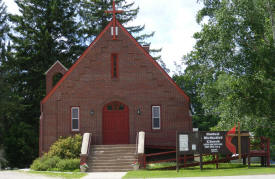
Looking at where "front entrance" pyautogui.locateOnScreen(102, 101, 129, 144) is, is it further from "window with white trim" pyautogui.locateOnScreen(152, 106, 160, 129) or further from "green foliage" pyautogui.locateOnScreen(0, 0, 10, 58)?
"green foliage" pyautogui.locateOnScreen(0, 0, 10, 58)

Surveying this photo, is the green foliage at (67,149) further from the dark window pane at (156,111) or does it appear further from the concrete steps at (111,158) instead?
the dark window pane at (156,111)

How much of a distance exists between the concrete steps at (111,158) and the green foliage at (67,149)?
1040mm

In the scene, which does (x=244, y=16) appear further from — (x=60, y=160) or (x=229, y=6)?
(x=60, y=160)

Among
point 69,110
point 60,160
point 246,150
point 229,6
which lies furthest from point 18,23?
point 246,150

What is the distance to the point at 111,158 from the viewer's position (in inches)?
885

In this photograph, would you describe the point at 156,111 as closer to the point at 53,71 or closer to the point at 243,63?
the point at 243,63

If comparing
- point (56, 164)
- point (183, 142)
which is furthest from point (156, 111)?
point (56, 164)

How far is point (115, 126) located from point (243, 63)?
30.9 ft

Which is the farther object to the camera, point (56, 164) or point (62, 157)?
point (62, 157)

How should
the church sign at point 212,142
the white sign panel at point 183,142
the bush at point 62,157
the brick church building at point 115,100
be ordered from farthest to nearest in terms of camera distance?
the brick church building at point 115,100 < the bush at point 62,157 < the church sign at point 212,142 < the white sign panel at point 183,142

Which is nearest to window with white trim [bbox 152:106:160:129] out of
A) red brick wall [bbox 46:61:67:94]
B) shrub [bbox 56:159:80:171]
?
shrub [bbox 56:159:80:171]

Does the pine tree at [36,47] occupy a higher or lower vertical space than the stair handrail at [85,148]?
higher

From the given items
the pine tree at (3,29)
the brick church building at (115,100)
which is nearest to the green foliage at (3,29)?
the pine tree at (3,29)

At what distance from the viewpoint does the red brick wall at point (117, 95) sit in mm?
26125
